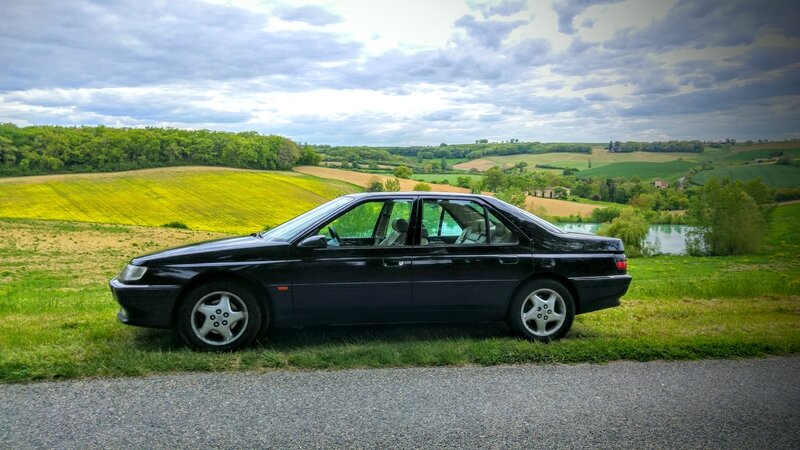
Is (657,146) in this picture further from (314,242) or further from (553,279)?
(314,242)

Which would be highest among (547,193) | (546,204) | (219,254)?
(219,254)

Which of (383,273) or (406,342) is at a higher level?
(383,273)

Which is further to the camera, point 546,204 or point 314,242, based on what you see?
point 546,204

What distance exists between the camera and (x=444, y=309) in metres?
6.23

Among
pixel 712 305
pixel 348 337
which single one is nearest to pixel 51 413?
pixel 348 337

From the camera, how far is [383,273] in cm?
605

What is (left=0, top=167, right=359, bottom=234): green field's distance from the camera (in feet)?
216

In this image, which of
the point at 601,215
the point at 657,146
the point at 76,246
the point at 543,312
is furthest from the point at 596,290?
the point at 657,146

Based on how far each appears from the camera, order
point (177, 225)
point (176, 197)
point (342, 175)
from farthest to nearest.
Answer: point (176, 197) → point (342, 175) → point (177, 225)

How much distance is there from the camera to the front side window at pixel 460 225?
21.3 ft

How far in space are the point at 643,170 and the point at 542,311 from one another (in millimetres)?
74866

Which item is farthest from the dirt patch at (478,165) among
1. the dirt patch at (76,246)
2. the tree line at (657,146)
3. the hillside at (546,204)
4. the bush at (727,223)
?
the dirt patch at (76,246)

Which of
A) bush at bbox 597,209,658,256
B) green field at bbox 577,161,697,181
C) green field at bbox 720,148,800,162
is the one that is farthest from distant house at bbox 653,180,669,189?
bush at bbox 597,209,658,256

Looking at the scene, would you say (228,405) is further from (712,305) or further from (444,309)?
(712,305)
